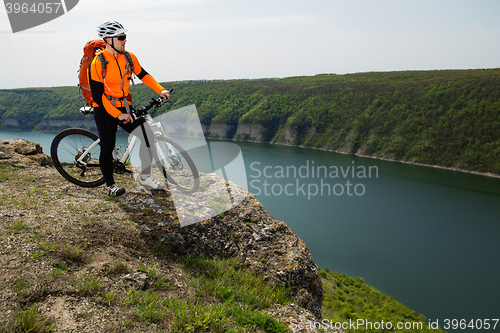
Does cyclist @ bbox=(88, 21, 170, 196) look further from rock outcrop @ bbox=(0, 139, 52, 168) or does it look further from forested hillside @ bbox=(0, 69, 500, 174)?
forested hillside @ bbox=(0, 69, 500, 174)

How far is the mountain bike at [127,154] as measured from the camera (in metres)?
5.63

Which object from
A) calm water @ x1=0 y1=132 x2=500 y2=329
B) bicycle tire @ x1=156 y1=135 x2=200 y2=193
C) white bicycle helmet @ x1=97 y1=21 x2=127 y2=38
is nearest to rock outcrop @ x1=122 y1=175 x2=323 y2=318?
bicycle tire @ x1=156 y1=135 x2=200 y2=193

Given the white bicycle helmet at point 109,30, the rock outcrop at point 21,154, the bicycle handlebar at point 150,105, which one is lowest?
the rock outcrop at point 21,154

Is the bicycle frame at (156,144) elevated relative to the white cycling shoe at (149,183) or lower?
elevated

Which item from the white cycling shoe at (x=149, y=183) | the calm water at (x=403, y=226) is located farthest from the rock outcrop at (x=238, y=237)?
the calm water at (x=403, y=226)

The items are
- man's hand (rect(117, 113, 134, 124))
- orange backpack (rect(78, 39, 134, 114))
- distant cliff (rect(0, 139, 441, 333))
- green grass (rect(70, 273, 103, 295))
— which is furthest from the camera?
orange backpack (rect(78, 39, 134, 114))

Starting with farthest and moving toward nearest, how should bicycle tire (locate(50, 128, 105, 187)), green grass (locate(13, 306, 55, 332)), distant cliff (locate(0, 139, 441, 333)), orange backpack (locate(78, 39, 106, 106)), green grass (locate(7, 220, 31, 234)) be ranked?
1. bicycle tire (locate(50, 128, 105, 187))
2. orange backpack (locate(78, 39, 106, 106))
3. green grass (locate(7, 220, 31, 234))
4. distant cliff (locate(0, 139, 441, 333))
5. green grass (locate(13, 306, 55, 332))

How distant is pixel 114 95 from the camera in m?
4.98

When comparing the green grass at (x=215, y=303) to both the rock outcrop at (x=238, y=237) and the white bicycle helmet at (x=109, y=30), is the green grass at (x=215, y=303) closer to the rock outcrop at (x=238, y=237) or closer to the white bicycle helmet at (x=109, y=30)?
the rock outcrop at (x=238, y=237)

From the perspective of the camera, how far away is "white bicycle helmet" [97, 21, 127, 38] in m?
4.69

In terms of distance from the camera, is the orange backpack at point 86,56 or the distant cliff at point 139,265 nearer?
the distant cliff at point 139,265

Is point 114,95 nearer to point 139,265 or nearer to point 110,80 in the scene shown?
point 110,80

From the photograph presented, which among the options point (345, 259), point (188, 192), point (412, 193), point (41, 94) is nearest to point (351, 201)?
point (412, 193)

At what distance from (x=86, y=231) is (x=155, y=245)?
1067mm
